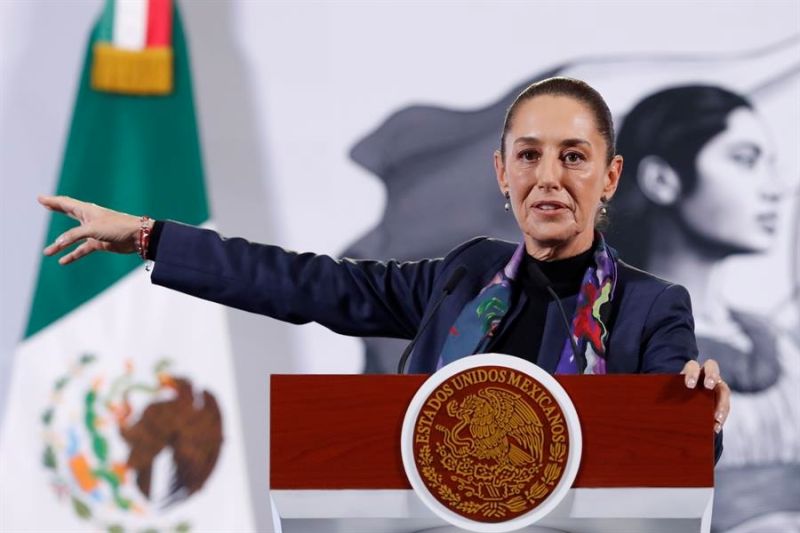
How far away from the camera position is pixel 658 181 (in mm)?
3879

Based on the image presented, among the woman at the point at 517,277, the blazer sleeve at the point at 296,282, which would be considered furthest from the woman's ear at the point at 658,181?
the blazer sleeve at the point at 296,282

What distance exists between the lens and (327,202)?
153 inches

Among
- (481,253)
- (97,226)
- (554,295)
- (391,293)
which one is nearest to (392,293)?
(391,293)

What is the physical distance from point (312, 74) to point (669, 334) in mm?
2204

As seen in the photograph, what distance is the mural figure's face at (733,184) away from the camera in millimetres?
3883

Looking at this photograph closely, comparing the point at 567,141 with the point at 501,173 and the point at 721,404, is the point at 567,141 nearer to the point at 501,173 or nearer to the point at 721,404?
the point at 501,173

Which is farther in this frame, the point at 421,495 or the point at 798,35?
the point at 798,35

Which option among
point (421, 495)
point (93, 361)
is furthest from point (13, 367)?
point (421, 495)

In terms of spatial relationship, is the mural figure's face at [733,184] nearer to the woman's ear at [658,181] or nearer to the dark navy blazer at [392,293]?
the woman's ear at [658,181]

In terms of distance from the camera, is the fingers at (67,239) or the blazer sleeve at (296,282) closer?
the fingers at (67,239)

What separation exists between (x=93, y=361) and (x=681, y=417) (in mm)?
2719

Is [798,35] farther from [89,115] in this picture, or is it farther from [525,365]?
[525,365]

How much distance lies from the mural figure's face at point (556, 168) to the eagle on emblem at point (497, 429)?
0.75 m

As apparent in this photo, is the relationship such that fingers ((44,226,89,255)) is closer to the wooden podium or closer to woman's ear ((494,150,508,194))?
the wooden podium
